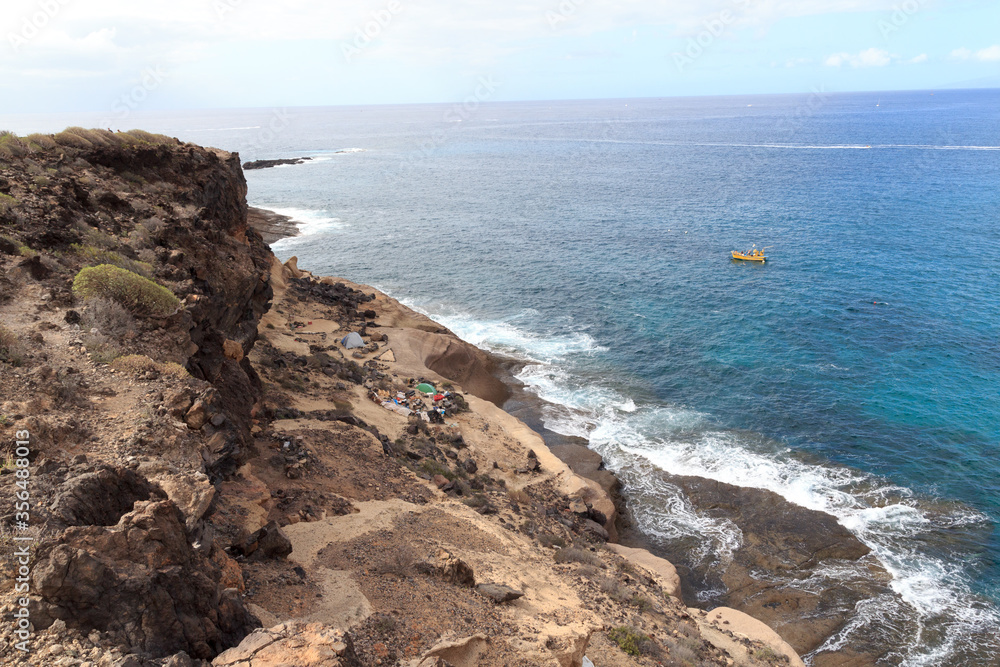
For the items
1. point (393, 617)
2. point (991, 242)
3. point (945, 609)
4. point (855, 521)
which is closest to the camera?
point (393, 617)

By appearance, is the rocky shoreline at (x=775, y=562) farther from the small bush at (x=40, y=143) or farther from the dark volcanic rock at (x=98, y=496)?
the small bush at (x=40, y=143)

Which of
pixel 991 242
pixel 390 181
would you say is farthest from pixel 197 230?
pixel 390 181

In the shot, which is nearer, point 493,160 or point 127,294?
point 127,294

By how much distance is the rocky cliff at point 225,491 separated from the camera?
854 cm

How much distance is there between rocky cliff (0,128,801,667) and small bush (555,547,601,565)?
400 mm

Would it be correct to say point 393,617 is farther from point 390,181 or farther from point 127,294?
point 390,181

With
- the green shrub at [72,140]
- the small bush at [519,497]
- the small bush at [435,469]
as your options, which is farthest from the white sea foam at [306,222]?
the small bush at [519,497]

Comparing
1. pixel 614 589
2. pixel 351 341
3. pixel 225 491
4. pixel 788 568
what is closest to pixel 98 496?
pixel 225 491

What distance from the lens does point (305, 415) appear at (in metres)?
22.9

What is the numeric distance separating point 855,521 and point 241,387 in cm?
2531

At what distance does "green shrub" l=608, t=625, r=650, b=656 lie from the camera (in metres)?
14.7

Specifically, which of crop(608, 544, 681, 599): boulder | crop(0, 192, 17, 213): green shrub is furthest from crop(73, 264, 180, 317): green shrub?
crop(608, 544, 681, 599): boulder

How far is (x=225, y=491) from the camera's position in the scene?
14789 millimetres

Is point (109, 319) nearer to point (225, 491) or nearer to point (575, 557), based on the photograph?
point (225, 491)
